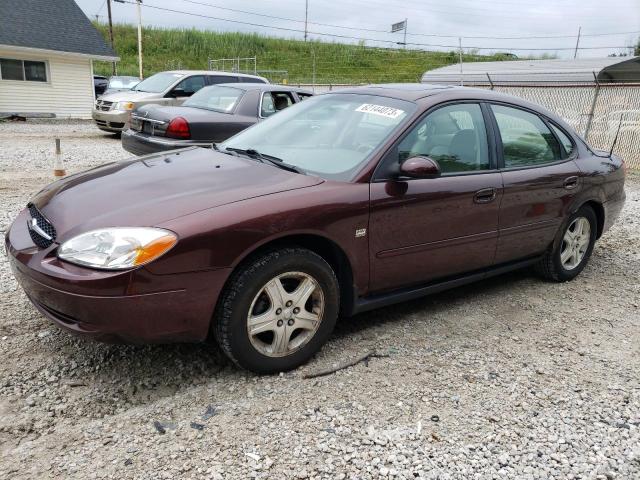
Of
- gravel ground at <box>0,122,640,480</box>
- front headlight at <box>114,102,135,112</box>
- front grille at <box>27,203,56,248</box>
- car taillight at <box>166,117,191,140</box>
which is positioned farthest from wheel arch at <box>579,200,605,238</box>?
front headlight at <box>114,102,135,112</box>

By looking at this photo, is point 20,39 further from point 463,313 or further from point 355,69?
point 355,69

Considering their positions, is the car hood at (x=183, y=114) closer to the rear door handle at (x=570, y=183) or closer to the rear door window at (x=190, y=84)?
the rear door window at (x=190, y=84)

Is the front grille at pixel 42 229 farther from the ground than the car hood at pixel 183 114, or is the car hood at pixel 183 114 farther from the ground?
the car hood at pixel 183 114

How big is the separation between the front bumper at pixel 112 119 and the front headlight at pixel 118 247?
11209 millimetres

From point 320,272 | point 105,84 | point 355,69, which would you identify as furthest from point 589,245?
point 355,69

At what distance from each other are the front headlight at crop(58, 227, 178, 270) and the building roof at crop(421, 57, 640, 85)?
1639 cm

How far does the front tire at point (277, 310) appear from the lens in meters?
2.80

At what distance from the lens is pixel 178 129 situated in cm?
779

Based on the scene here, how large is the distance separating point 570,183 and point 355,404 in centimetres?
279

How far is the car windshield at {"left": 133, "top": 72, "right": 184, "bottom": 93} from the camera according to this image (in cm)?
1305

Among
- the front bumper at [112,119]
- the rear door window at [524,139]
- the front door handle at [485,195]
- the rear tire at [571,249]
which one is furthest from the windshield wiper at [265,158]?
the front bumper at [112,119]

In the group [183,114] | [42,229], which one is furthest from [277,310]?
[183,114]

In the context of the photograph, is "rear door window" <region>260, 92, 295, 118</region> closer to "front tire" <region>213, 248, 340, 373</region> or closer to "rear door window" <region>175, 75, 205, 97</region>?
"rear door window" <region>175, 75, 205, 97</region>

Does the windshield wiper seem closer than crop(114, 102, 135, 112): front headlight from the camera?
Yes
